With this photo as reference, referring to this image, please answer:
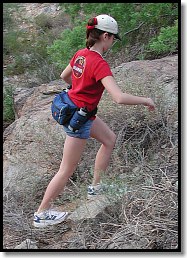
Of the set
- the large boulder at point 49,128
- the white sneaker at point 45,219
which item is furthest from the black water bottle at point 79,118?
the large boulder at point 49,128

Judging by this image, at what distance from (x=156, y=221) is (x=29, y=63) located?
12.5 ft

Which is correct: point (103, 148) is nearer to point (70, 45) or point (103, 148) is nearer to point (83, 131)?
point (83, 131)

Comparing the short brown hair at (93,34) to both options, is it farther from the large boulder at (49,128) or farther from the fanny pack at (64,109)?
the large boulder at (49,128)

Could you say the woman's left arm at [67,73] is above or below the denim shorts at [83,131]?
above

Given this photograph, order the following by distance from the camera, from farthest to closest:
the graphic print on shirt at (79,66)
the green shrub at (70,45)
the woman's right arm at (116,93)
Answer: the green shrub at (70,45) < the graphic print on shirt at (79,66) < the woman's right arm at (116,93)

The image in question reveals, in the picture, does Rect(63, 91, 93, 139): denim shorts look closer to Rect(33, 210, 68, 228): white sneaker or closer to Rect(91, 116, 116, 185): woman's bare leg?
Rect(91, 116, 116, 185): woman's bare leg

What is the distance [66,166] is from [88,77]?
0.39m

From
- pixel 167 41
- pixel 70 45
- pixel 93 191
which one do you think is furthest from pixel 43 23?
pixel 93 191

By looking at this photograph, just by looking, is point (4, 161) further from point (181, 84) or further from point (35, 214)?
point (181, 84)

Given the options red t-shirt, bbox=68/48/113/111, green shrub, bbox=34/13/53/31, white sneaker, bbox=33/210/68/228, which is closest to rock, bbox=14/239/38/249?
white sneaker, bbox=33/210/68/228

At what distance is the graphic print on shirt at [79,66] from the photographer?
81.3 inches

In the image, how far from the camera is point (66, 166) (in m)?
2.20

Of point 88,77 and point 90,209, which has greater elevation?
point 88,77

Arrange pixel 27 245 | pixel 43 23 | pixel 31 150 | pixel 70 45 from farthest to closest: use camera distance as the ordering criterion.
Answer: pixel 43 23, pixel 70 45, pixel 31 150, pixel 27 245
